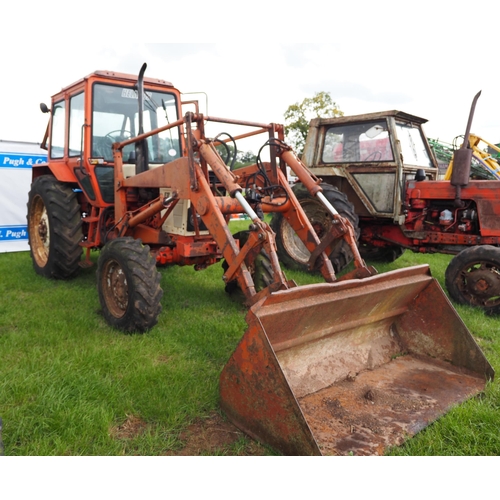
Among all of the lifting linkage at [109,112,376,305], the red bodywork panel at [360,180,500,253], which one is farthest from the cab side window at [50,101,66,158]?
the red bodywork panel at [360,180,500,253]

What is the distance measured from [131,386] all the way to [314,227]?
3.78 metres

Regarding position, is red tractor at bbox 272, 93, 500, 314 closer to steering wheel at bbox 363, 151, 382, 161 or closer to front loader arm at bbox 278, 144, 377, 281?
steering wheel at bbox 363, 151, 382, 161

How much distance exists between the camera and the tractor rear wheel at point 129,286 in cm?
392

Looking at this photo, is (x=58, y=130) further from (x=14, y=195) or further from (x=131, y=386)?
(x=131, y=386)

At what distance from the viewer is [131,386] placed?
3.15m

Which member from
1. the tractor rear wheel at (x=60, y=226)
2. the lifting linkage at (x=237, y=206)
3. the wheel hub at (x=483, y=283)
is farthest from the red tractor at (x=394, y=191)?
the tractor rear wheel at (x=60, y=226)

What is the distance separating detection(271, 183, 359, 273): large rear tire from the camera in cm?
592

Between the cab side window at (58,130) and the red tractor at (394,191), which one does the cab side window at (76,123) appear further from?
the red tractor at (394,191)

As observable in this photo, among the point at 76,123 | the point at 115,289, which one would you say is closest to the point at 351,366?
the point at 115,289

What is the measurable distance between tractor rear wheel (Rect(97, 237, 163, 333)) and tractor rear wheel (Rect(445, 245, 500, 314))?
3168 millimetres

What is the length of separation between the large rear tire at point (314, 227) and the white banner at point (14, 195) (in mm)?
5123

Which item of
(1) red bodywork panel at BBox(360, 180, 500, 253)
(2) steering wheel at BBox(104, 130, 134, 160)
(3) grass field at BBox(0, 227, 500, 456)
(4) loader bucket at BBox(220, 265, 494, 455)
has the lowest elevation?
(3) grass field at BBox(0, 227, 500, 456)

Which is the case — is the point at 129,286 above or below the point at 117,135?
below

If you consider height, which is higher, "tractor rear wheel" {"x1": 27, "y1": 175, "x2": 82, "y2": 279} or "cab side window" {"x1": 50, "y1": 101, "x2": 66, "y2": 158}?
"cab side window" {"x1": 50, "y1": 101, "x2": 66, "y2": 158}
